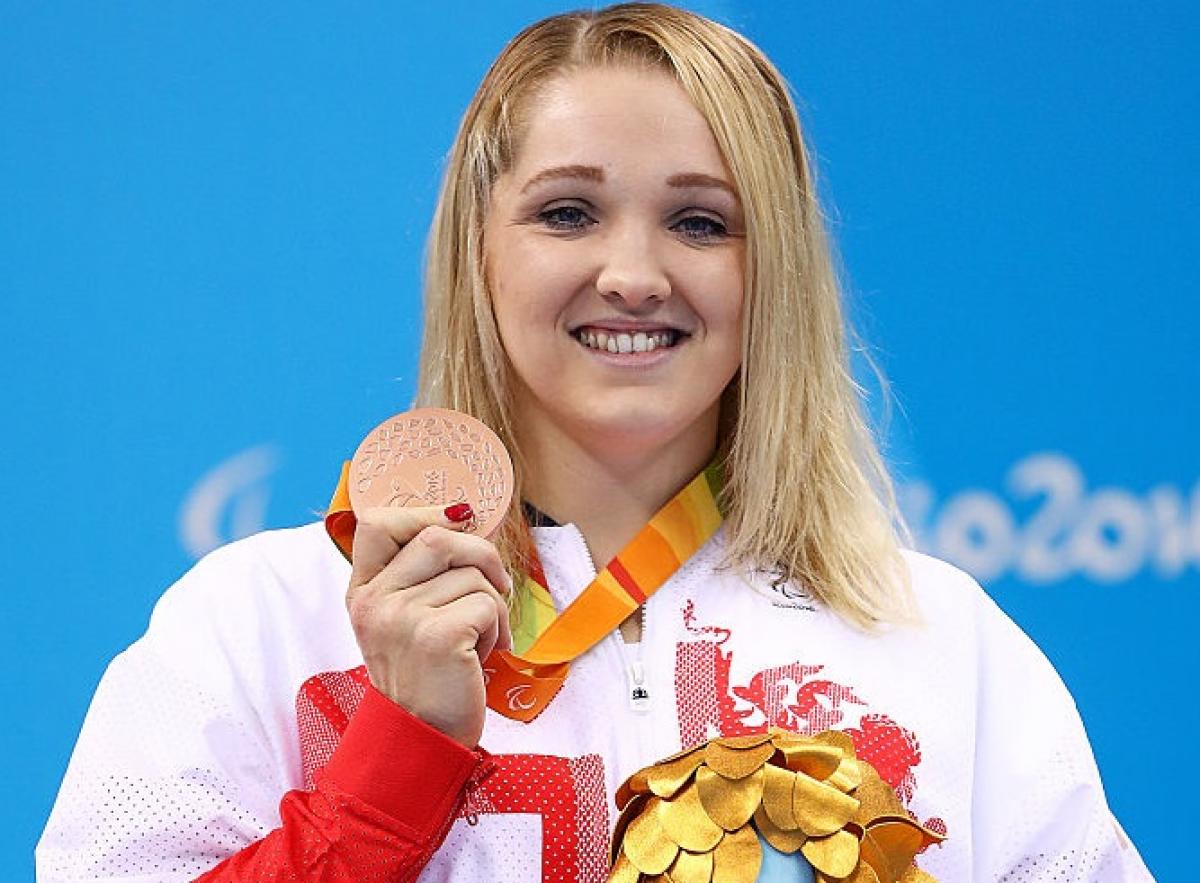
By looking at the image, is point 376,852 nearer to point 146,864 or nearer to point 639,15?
point 146,864

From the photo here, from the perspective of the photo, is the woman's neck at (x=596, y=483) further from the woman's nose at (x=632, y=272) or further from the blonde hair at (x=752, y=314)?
the woman's nose at (x=632, y=272)

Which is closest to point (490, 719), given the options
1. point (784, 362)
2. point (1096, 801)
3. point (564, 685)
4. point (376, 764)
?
point (564, 685)

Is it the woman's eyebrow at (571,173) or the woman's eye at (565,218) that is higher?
the woman's eyebrow at (571,173)

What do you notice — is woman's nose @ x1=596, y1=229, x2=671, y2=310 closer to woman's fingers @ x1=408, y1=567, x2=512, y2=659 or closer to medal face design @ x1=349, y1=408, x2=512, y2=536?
medal face design @ x1=349, y1=408, x2=512, y2=536

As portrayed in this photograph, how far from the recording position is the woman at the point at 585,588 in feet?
5.66

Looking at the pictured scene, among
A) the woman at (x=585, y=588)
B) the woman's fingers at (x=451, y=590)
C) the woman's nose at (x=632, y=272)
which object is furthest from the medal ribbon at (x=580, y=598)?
the woman's nose at (x=632, y=272)

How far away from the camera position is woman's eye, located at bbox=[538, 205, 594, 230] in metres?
1.97

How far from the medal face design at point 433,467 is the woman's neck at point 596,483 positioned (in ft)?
0.82

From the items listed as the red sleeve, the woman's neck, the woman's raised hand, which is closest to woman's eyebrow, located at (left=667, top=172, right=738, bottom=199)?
the woman's neck

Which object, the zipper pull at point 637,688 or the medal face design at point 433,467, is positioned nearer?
the medal face design at point 433,467

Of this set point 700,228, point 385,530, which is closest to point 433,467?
point 385,530

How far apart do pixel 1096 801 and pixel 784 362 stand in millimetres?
519

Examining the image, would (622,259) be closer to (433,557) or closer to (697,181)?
(697,181)

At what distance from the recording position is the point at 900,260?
3146 mm
